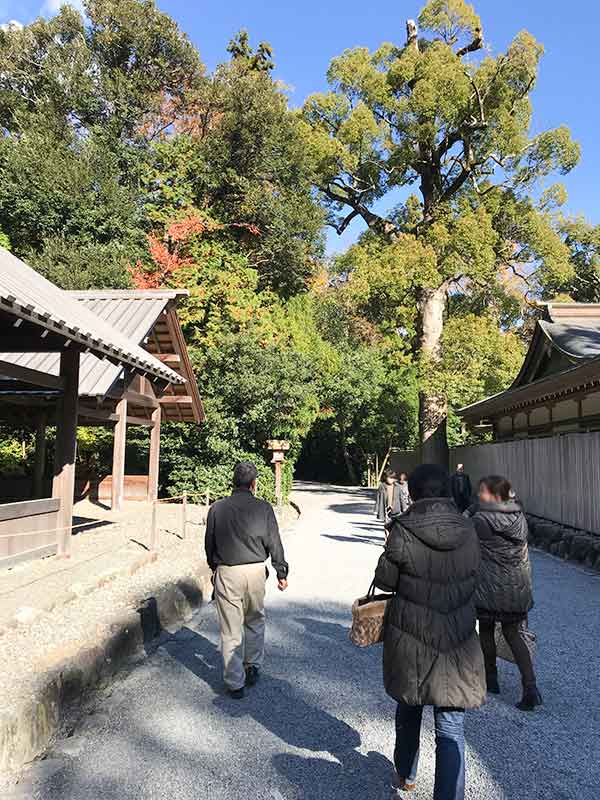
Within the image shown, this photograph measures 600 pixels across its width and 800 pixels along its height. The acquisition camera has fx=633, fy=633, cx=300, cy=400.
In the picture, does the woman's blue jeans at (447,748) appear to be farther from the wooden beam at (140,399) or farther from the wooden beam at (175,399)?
the wooden beam at (175,399)

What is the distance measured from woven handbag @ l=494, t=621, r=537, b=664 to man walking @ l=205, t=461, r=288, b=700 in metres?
1.58

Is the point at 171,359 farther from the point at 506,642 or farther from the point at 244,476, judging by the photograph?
the point at 506,642

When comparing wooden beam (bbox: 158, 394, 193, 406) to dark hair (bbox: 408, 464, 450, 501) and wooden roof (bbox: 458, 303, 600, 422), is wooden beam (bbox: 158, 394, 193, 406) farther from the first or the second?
dark hair (bbox: 408, 464, 450, 501)

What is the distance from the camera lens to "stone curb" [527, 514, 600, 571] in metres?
9.91

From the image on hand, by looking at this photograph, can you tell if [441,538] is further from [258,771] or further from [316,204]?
[316,204]

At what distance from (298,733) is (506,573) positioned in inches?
67.7

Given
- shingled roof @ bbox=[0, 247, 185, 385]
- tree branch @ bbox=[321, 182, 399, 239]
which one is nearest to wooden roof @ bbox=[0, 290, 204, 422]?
shingled roof @ bbox=[0, 247, 185, 385]

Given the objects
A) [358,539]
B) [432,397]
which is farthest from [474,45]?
[358,539]

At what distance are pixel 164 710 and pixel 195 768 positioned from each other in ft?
2.99

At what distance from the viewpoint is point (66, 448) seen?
8.60 meters

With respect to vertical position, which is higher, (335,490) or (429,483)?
(429,483)

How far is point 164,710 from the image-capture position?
4.27 metres

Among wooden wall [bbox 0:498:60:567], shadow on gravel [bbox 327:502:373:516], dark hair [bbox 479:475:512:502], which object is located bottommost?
shadow on gravel [bbox 327:502:373:516]

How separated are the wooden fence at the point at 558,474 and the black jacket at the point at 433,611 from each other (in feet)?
28.1
